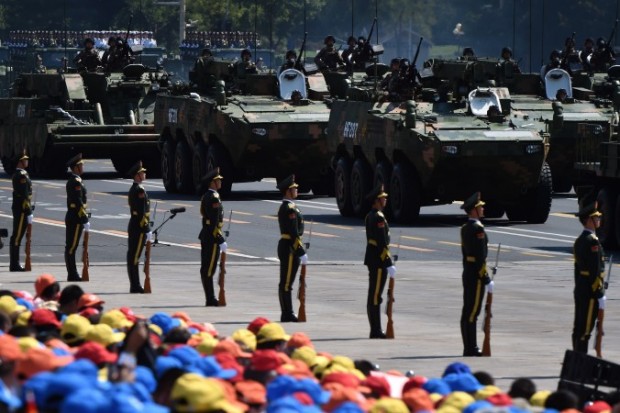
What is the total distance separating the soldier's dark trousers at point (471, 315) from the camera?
20781 mm

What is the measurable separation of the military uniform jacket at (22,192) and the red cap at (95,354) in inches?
619

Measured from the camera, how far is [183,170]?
44.5 meters

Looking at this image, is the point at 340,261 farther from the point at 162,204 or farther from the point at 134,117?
the point at 134,117

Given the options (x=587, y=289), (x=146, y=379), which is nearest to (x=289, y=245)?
(x=587, y=289)

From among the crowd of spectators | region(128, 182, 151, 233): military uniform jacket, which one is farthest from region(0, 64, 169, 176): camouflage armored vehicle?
the crowd of spectators

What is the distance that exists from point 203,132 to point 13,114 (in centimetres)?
1024

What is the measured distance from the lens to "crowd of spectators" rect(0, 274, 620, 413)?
37.1 feet

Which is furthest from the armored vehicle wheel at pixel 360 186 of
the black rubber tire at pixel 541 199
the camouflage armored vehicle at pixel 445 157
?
the black rubber tire at pixel 541 199

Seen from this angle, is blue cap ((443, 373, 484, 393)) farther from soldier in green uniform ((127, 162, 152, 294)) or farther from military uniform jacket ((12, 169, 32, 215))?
military uniform jacket ((12, 169, 32, 215))

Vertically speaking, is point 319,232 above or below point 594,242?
below

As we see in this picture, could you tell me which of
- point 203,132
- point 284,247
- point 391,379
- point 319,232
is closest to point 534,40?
point 203,132

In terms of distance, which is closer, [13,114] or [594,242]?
[594,242]

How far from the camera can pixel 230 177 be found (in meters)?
42.9

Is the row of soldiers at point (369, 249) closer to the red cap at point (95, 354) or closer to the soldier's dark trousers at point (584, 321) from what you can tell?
the soldier's dark trousers at point (584, 321)
